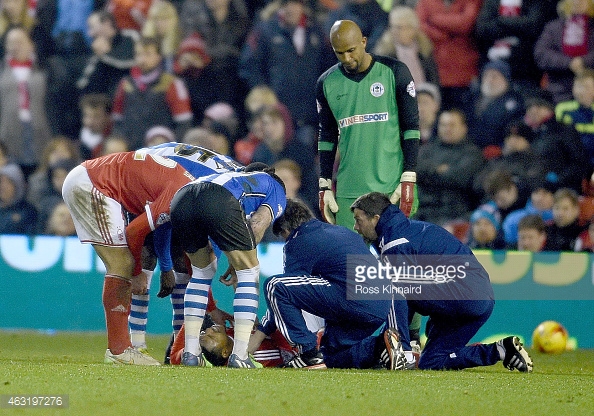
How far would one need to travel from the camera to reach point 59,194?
12.7 m

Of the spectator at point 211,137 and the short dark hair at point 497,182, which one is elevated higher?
the spectator at point 211,137

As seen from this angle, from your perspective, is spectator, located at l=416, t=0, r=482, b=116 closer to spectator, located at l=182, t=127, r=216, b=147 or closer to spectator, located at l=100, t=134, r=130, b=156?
spectator, located at l=182, t=127, r=216, b=147

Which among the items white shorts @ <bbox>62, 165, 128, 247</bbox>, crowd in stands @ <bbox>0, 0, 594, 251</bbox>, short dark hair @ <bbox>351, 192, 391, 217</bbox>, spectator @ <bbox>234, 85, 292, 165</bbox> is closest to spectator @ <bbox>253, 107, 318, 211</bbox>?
crowd in stands @ <bbox>0, 0, 594, 251</bbox>

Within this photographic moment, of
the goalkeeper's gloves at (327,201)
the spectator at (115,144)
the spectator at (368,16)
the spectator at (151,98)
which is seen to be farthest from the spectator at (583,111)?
the spectator at (115,144)

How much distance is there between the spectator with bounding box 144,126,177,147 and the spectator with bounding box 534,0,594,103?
4287 millimetres

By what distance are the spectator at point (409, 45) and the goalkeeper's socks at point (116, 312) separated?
5.36 meters

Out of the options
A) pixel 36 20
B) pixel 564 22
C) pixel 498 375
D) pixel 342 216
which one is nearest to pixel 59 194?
pixel 36 20

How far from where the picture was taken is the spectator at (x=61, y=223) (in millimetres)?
12086

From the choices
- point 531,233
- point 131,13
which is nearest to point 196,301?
point 531,233

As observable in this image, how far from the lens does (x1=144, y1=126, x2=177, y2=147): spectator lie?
12525 mm

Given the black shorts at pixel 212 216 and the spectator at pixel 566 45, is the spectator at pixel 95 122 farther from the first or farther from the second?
the black shorts at pixel 212 216

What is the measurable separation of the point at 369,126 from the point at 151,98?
507cm

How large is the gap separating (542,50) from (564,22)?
1.23 ft

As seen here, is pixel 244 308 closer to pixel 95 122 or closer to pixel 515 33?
pixel 515 33
